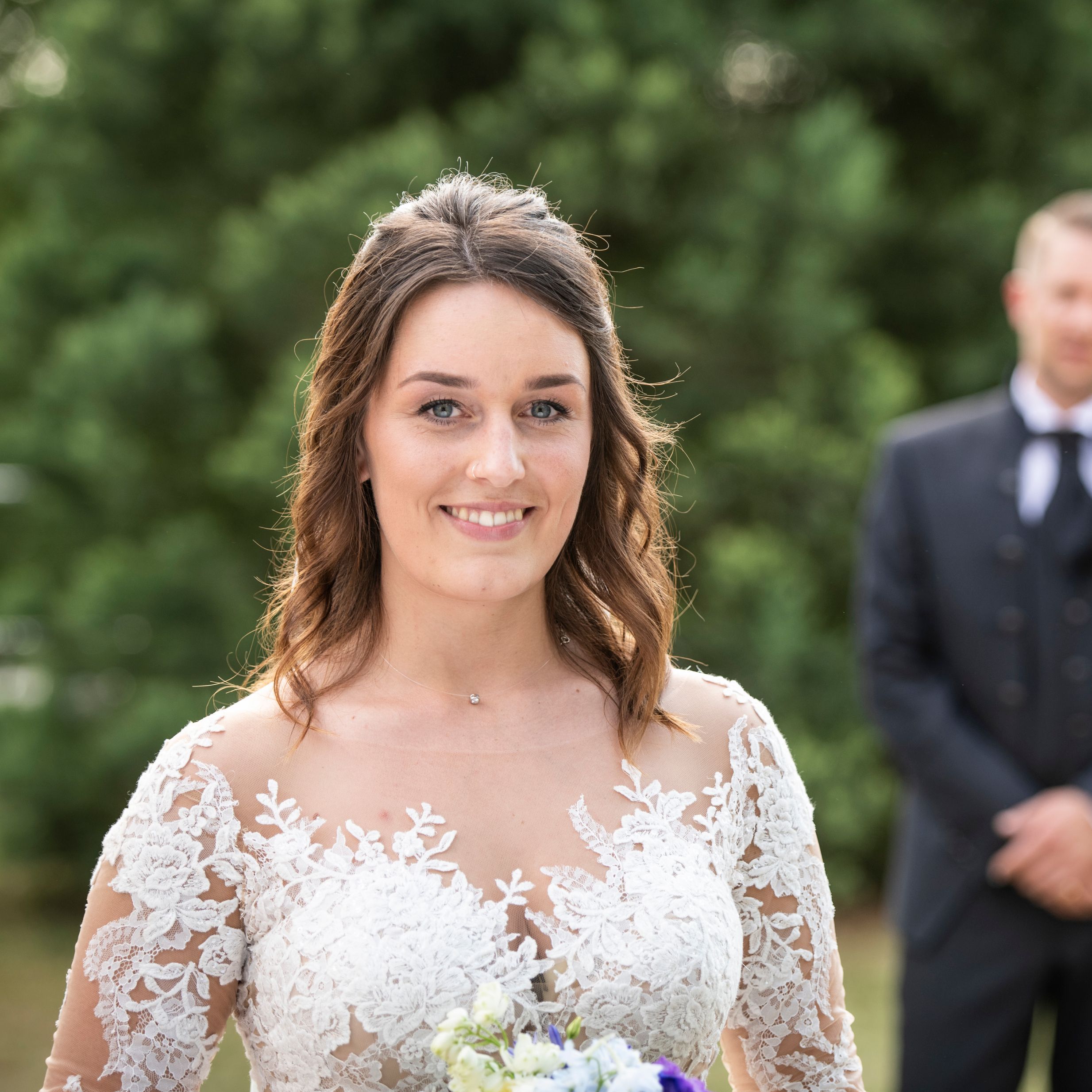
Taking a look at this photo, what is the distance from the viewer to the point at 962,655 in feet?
11.2

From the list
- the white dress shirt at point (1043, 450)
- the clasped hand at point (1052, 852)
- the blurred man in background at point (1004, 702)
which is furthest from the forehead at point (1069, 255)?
the clasped hand at point (1052, 852)

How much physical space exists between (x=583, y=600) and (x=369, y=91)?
17.1 feet

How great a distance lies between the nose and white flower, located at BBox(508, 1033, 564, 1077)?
0.73 meters

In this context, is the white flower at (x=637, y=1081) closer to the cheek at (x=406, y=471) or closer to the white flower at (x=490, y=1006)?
the white flower at (x=490, y=1006)

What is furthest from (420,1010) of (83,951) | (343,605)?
(343,605)

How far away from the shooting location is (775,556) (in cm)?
648

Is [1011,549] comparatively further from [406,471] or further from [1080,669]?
[406,471]

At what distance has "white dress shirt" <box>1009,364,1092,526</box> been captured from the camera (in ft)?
11.1

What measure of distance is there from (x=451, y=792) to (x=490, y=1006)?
1.61ft

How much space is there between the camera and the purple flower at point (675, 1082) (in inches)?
56.4

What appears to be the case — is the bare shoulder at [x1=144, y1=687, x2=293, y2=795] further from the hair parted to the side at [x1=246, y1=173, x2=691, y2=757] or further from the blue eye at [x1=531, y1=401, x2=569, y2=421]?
the blue eye at [x1=531, y1=401, x2=569, y2=421]

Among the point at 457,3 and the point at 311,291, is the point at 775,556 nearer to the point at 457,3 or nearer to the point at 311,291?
the point at 311,291

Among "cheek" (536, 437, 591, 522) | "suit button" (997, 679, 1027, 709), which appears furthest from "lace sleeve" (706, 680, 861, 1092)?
"suit button" (997, 679, 1027, 709)

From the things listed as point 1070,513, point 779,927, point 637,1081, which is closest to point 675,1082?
point 637,1081
